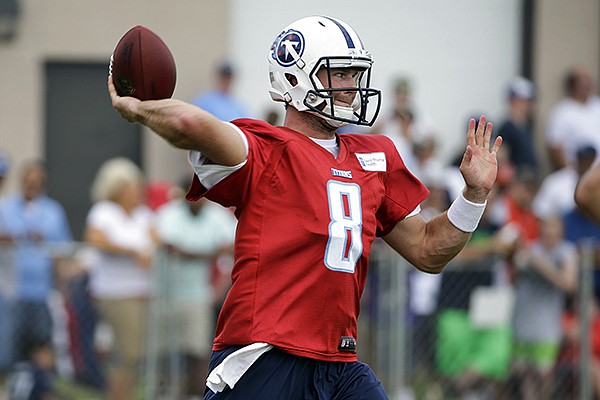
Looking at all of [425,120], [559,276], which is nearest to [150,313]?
[559,276]

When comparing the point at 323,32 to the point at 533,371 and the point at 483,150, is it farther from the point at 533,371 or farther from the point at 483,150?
the point at 533,371

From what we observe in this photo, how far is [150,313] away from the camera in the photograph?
8828 mm

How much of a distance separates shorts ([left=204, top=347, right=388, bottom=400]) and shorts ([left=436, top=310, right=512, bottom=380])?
4529 millimetres

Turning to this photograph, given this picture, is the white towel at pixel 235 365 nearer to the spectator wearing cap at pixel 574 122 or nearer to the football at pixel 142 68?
the football at pixel 142 68

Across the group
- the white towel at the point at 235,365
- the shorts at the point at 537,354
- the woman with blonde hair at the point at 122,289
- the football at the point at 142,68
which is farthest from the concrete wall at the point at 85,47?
the white towel at the point at 235,365

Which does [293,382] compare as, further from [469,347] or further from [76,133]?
[76,133]

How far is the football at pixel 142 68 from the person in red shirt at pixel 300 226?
7cm

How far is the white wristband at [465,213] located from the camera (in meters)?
4.55

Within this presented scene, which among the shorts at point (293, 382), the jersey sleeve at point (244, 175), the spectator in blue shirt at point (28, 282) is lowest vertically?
the spectator in blue shirt at point (28, 282)

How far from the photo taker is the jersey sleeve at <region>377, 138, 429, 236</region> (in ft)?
14.9

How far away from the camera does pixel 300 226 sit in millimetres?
4184

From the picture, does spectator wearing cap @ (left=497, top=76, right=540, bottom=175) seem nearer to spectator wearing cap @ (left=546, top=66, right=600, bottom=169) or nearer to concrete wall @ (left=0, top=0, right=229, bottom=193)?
spectator wearing cap @ (left=546, top=66, right=600, bottom=169)

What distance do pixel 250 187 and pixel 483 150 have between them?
942 mm

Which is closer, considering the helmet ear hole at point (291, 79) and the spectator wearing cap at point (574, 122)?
the helmet ear hole at point (291, 79)
